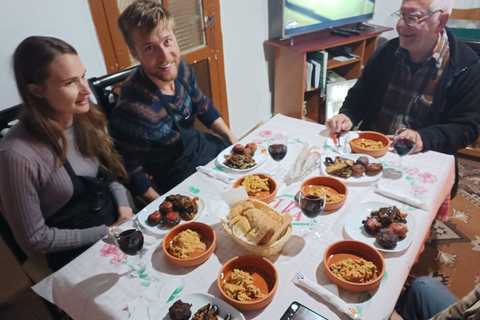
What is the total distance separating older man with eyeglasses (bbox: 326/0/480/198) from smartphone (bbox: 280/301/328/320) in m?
0.99

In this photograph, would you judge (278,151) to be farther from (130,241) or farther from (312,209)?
(130,241)

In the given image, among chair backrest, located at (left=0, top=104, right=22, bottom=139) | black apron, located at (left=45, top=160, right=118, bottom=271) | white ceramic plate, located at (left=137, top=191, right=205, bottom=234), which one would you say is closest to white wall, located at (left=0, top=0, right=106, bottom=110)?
chair backrest, located at (left=0, top=104, right=22, bottom=139)

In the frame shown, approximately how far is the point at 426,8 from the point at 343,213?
1.20m

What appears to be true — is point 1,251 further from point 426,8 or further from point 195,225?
point 426,8

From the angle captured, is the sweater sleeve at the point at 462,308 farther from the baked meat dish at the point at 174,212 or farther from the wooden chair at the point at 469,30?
the wooden chair at the point at 469,30

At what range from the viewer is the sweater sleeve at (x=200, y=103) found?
197 cm

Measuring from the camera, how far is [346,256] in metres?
1.04

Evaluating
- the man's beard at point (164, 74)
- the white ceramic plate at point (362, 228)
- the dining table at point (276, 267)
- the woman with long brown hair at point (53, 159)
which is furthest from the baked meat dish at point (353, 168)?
the woman with long brown hair at point (53, 159)

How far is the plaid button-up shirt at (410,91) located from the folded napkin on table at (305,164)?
0.73 m

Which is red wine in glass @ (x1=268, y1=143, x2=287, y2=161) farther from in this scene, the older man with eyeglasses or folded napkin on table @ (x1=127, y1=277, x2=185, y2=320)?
folded napkin on table @ (x1=127, y1=277, x2=185, y2=320)

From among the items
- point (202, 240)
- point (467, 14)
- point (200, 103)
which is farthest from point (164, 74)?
point (467, 14)

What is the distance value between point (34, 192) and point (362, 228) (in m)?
1.22

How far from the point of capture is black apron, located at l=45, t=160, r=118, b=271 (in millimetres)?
1385

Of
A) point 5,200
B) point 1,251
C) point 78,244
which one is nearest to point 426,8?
point 78,244
